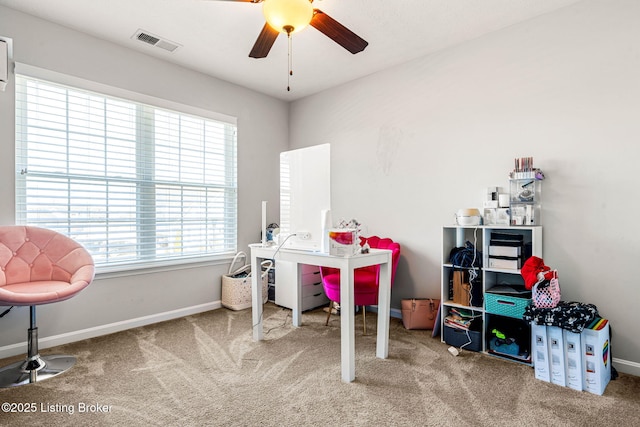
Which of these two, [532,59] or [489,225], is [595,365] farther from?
[532,59]

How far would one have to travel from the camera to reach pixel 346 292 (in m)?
2.16

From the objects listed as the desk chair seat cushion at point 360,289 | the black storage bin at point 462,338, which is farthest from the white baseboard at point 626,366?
the desk chair seat cushion at point 360,289

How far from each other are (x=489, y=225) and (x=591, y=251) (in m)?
0.69

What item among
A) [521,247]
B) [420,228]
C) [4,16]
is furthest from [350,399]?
[4,16]

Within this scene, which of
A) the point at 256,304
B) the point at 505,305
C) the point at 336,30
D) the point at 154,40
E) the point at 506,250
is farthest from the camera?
the point at 154,40

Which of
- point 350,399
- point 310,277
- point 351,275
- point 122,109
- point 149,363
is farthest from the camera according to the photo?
point 310,277

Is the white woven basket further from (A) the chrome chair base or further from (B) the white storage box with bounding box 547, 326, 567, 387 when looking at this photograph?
(B) the white storage box with bounding box 547, 326, 567, 387

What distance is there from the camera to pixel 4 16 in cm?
257

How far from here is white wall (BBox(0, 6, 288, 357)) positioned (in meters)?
2.60

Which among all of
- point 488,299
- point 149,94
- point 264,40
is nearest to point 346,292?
point 488,299

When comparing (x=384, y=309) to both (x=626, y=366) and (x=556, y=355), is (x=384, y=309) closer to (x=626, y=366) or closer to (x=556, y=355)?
(x=556, y=355)

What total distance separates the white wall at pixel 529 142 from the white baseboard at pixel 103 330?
2.09 metres

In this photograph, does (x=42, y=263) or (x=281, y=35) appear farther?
(x=281, y=35)

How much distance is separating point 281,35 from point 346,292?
225cm
